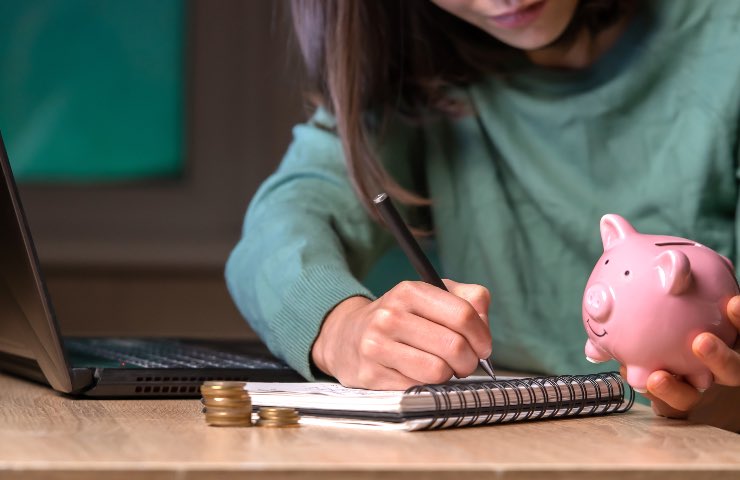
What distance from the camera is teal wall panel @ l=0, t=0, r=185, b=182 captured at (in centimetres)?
210

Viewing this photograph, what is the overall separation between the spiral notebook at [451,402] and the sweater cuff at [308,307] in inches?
6.9

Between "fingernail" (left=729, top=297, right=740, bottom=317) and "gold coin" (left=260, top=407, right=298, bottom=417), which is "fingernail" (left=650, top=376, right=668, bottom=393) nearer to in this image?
"fingernail" (left=729, top=297, right=740, bottom=317)

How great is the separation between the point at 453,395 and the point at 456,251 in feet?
2.29

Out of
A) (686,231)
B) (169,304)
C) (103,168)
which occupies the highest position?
(686,231)

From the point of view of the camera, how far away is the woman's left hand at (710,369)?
65cm

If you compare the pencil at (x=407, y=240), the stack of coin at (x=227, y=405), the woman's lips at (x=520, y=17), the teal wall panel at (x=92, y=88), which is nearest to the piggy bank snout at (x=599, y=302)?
the pencil at (x=407, y=240)

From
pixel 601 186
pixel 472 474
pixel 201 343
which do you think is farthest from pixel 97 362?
pixel 601 186

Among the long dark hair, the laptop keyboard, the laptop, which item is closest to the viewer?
the laptop

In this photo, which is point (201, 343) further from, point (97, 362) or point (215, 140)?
point (215, 140)

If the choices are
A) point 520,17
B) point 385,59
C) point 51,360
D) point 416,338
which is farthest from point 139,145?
point 416,338

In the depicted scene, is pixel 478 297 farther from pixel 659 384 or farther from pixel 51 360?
pixel 51 360

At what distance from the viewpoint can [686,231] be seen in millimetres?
1130

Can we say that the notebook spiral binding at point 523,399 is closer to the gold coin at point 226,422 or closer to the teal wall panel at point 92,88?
the gold coin at point 226,422

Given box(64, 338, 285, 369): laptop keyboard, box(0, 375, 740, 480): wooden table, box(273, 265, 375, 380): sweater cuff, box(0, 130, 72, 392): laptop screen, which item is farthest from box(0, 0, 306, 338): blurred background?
box(0, 375, 740, 480): wooden table
